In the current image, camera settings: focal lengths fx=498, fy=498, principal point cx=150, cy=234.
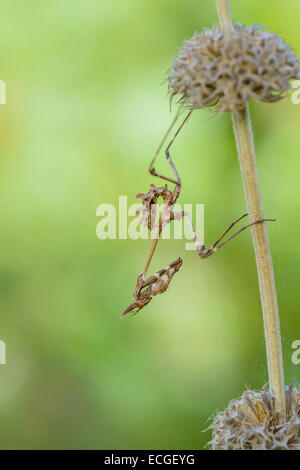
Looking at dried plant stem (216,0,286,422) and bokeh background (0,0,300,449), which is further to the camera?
bokeh background (0,0,300,449)

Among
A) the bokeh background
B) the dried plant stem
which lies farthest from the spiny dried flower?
the bokeh background

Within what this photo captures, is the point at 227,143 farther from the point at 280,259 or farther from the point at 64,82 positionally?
the point at 64,82

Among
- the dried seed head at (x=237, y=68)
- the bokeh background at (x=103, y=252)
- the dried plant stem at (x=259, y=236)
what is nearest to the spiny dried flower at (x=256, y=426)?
the dried plant stem at (x=259, y=236)

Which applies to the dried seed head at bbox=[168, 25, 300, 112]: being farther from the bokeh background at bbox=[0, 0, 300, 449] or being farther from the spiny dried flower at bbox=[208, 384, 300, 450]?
the bokeh background at bbox=[0, 0, 300, 449]

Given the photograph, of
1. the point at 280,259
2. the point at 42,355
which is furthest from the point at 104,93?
the point at 42,355

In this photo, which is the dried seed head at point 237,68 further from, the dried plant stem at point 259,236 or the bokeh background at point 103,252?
the bokeh background at point 103,252

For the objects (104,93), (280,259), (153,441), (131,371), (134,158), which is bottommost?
(153,441)
